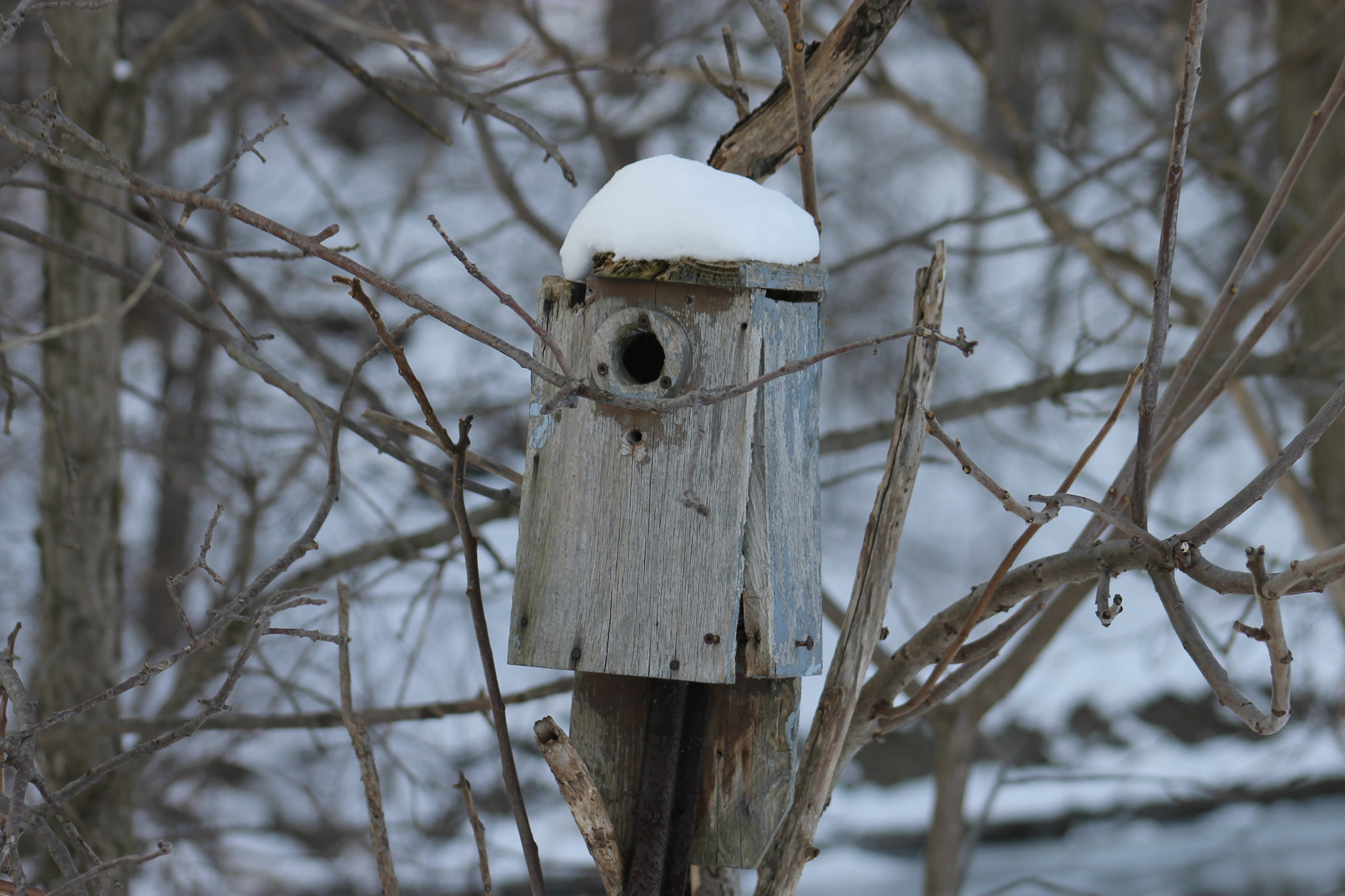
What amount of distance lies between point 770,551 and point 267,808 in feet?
18.2

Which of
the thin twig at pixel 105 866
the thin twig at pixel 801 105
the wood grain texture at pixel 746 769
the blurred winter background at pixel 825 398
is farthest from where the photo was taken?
the blurred winter background at pixel 825 398

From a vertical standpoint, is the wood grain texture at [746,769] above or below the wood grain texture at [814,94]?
below

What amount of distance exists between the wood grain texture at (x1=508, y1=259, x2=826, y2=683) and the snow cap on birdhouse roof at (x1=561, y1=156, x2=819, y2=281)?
0.02 meters

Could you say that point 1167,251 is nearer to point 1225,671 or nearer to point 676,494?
point 1225,671

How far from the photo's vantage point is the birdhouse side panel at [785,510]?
1.43 m

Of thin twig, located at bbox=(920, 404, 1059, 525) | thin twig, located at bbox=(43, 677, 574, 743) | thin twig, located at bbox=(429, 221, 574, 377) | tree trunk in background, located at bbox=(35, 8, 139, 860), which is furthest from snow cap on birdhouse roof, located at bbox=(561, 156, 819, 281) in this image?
tree trunk in background, located at bbox=(35, 8, 139, 860)

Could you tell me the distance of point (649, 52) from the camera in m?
2.53

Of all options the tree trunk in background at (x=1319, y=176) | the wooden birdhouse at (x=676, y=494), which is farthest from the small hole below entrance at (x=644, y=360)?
the tree trunk in background at (x=1319, y=176)

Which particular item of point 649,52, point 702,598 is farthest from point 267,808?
point 702,598

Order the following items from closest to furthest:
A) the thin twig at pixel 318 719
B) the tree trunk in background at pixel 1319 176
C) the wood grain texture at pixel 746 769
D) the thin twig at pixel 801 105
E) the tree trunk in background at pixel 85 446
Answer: the thin twig at pixel 801 105 < the wood grain texture at pixel 746 769 < the thin twig at pixel 318 719 < the tree trunk in background at pixel 85 446 < the tree trunk in background at pixel 1319 176

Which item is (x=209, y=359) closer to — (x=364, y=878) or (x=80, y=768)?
(x=364, y=878)

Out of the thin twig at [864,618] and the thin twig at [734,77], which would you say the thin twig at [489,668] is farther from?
the thin twig at [734,77]

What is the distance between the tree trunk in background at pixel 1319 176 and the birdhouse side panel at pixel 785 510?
10.8 feet

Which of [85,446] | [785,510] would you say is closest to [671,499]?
[785,510]
